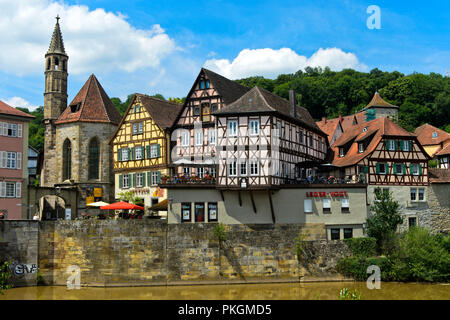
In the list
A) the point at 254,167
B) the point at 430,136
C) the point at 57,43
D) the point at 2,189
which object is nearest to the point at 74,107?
the point at 57,43

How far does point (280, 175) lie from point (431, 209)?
1289cm

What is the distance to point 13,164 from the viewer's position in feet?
123

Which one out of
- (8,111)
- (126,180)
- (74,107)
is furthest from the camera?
(74,107)

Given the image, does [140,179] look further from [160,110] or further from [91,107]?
[91,107]

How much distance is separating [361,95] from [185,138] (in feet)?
175

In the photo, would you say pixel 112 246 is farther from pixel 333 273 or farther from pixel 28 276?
pixel 333 273

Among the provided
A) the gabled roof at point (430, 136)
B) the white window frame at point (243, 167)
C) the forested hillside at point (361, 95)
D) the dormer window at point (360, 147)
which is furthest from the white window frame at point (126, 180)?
the gabled roof at point (430, 136)

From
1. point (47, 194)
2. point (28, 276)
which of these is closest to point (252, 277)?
point (28, 276)

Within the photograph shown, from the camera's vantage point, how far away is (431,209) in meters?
39.6

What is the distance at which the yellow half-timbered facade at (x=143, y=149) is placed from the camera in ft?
141

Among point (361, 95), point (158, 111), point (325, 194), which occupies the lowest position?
point (325, 194)

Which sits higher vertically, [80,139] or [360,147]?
[80,139]

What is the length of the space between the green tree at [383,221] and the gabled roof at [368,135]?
495 centimetres
